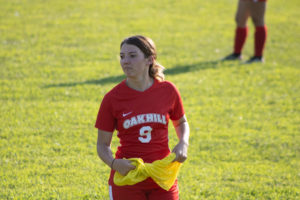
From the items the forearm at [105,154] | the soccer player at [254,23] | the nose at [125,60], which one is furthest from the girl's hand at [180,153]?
the soccer player at [254,23]

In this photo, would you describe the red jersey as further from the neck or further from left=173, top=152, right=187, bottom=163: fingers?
left=173, top=152, right=187, bottom=163: fingers

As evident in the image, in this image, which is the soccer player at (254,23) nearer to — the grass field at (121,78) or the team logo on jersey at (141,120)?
the grass field at (121,78)

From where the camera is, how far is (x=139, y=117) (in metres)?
3.55

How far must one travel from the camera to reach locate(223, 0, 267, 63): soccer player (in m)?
9.97

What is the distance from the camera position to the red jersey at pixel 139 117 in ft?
11.7

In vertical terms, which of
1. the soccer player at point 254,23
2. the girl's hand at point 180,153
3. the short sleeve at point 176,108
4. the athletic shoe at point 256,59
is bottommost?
the athletic shoe at point 256,59

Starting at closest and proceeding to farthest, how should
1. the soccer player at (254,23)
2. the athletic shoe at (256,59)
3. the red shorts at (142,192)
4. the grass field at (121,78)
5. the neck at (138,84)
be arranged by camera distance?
the red shorts at (142,192) → the neck at (138,84) → the grass field at (121,78) → the soccer player at (254,23) → the athletic shoe at (256,59)

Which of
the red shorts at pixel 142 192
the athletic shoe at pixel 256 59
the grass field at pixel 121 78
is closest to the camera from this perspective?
the red shorts at pixel 142 192

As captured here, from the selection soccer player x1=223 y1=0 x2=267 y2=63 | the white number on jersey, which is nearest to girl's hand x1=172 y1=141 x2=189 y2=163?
the white number on jersey

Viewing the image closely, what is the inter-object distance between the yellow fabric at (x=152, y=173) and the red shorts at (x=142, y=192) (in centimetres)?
7

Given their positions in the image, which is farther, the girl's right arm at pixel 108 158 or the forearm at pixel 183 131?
the forearm at pixel 183 131

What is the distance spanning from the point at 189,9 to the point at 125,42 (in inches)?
469

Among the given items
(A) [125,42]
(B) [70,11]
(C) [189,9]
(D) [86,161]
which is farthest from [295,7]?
(A) [125,42]

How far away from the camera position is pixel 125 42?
3.60 meters
